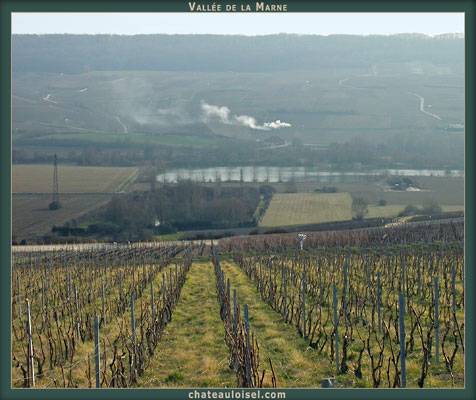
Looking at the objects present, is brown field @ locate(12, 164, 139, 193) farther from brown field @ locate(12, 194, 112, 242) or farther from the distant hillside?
the distant hillside

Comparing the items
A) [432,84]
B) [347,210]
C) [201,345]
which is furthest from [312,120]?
[201,345]

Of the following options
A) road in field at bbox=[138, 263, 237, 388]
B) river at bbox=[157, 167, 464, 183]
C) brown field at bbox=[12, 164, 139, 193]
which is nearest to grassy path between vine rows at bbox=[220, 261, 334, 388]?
road in field at bbox=[138, 263, 237, 388]

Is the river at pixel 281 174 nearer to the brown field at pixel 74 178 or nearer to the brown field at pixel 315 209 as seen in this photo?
the brown field at pixel 74 178

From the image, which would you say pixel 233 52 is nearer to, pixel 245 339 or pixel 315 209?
A: pixel 315 209

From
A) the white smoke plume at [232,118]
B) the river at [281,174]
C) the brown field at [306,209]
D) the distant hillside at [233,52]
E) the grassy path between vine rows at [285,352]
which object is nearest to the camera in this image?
the grassy path between vine rows at [285,352]

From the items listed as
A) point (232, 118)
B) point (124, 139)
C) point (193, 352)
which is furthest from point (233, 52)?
point (193, 352)

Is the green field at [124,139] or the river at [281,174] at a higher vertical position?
the green field at [124,139]

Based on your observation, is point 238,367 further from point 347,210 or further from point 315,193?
point 315,193

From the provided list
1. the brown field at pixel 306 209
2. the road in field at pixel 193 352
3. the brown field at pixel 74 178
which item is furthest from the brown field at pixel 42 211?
the road in field at pixel 193 352
